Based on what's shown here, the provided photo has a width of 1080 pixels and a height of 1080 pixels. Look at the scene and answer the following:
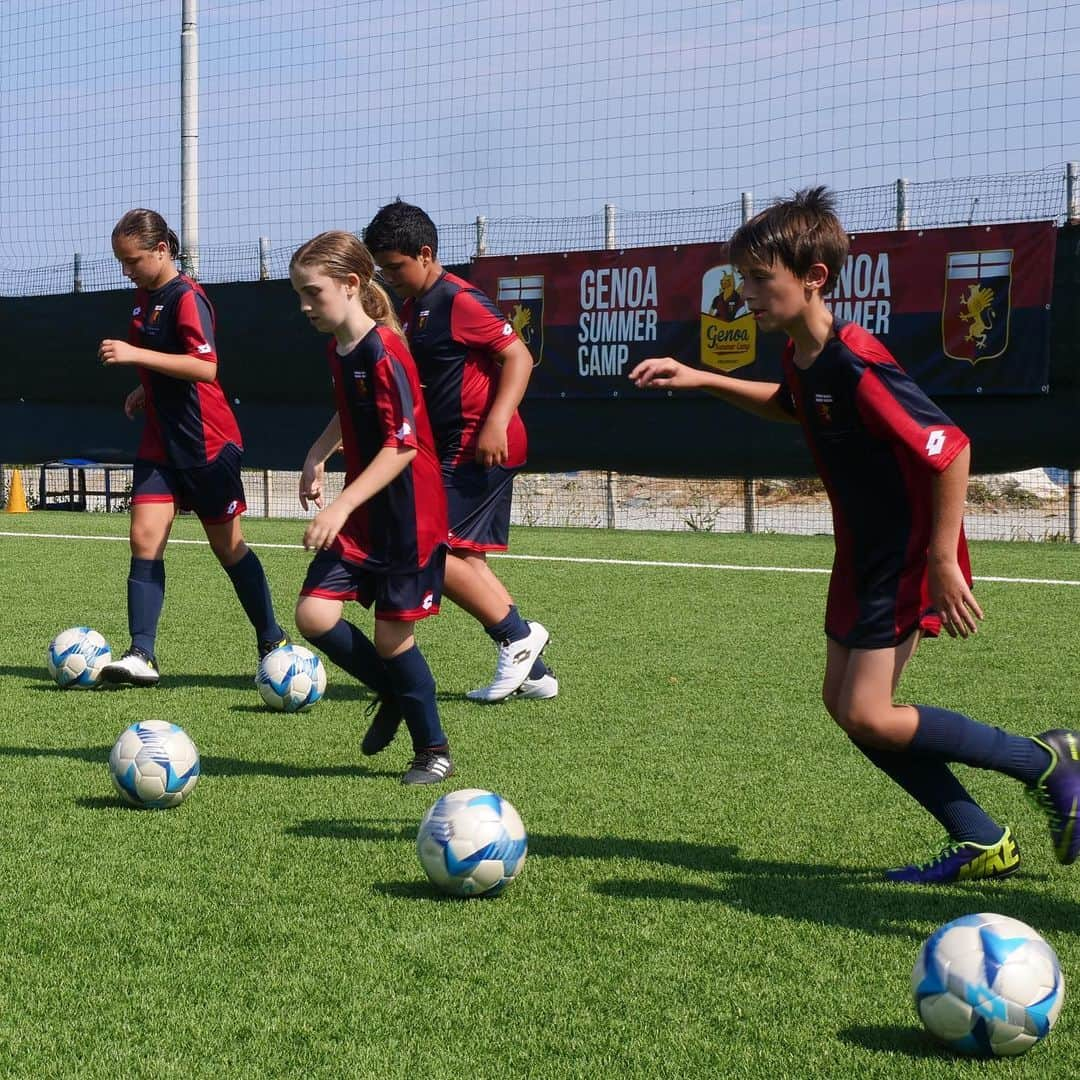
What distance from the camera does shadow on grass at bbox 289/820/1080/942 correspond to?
348 centimetres

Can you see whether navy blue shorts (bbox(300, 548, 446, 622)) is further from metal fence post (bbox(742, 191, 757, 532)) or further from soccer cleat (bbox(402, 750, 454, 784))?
metal fence post (bbox(742, 191, 757, 532))

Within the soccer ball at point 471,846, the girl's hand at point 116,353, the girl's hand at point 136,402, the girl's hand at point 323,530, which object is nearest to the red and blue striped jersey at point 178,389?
the girl's hand at point 136,402

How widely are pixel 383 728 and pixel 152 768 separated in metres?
0.89

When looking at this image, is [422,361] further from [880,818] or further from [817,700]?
[880,818]

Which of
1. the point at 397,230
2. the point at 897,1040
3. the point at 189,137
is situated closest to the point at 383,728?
the point at 397,230

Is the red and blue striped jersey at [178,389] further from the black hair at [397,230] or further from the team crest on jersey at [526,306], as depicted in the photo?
the team crest on jersey at [526,306]

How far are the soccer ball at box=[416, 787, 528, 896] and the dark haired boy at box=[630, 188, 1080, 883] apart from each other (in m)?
0.84

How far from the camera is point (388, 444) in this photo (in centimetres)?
451

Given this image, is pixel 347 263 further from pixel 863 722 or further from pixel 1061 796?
pixel 1061 796

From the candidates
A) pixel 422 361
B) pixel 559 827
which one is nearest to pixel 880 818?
pixel 559 827

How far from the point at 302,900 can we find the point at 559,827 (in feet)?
3.01

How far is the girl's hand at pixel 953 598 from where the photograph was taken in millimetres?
3404

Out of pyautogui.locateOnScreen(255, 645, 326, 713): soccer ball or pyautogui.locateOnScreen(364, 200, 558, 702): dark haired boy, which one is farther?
pyautogui.locateOnScreen(364, 200, 558, 702): dark haired boy

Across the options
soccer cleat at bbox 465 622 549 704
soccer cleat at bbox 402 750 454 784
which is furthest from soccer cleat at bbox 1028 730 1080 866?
soccer cleat at bbox 465 622 549 704
